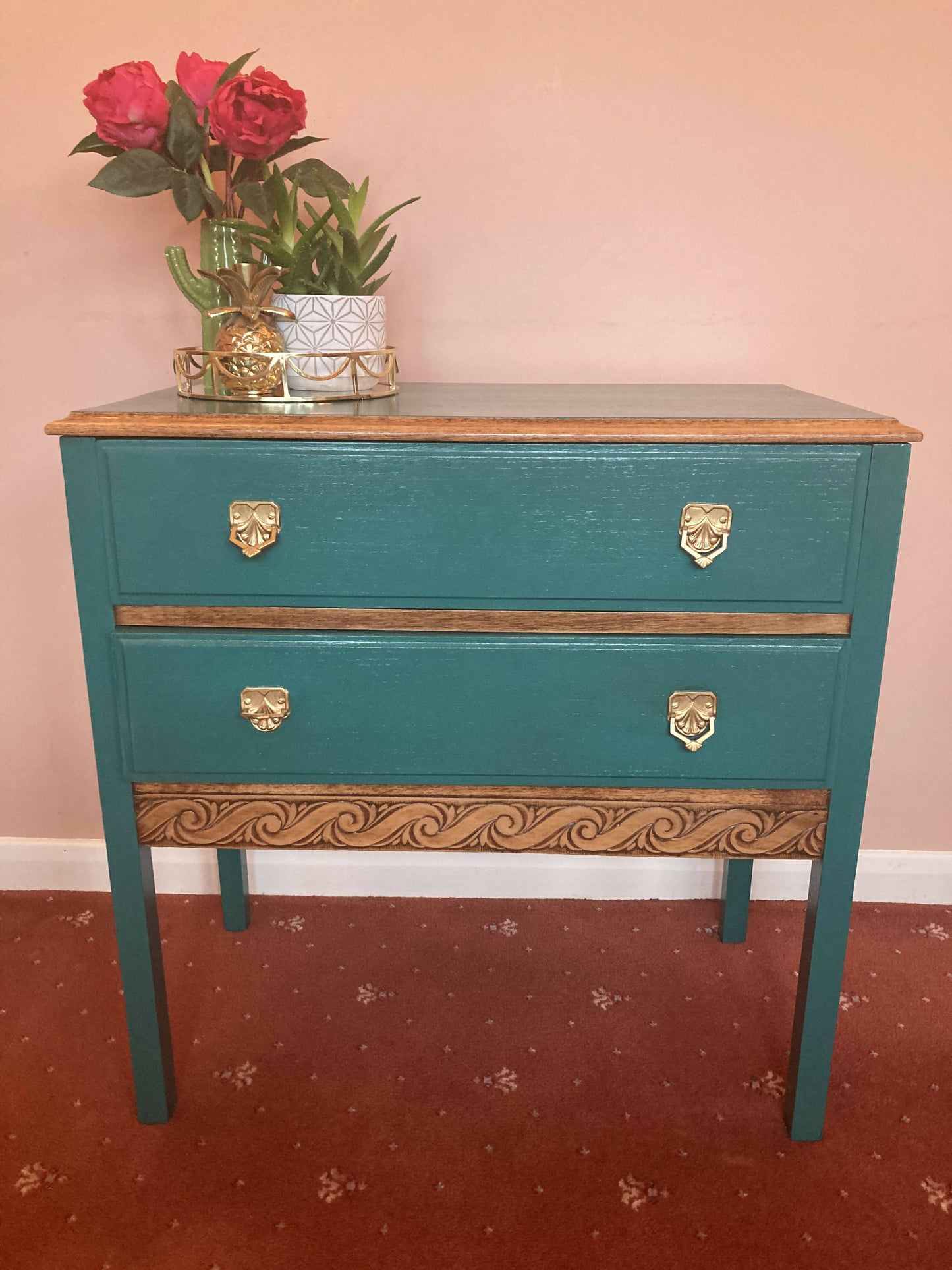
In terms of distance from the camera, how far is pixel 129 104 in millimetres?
1242

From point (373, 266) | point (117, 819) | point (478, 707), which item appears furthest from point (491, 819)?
point (373, 266)

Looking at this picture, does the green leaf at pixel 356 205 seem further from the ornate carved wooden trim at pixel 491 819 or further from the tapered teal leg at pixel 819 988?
the tapered teal leg at pixel 819 988

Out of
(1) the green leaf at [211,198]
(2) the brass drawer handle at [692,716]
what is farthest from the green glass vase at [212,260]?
(2) the brass drawer handle at [692,716]

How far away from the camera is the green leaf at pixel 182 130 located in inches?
50.5

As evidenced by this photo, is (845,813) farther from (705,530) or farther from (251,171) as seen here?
(251,171)

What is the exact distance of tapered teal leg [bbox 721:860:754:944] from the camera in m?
1.77

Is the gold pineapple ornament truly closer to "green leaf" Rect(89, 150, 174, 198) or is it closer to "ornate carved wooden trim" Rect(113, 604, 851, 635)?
"green leaf" Rect(89, 150, 174, 198)

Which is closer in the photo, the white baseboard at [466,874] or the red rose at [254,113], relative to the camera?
the red rose at [254,113]

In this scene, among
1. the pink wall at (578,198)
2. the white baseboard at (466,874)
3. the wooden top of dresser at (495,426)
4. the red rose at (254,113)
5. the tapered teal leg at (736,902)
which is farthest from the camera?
the white baseboard at (466,874)

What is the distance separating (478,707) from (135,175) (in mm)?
855

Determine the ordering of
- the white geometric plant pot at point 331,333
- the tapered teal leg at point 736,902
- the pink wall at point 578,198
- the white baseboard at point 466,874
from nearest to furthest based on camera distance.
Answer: the white geometric plant pot at point 331,333
the pink wall at point 578,198
the tapered teal leg at point 736,902
the white baseboard at point 466,874

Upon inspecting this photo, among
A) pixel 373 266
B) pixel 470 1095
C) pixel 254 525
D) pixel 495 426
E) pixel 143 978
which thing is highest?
pixel 373 266

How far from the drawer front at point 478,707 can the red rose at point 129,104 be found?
0.68 metres

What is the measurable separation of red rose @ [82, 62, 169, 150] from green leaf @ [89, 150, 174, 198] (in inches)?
0.9
